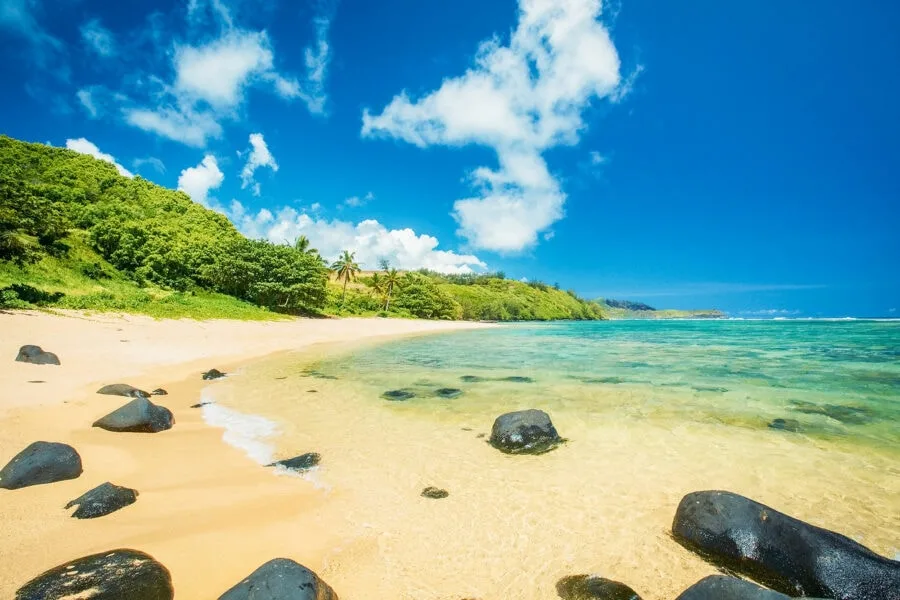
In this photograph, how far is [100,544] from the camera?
4.05 metres

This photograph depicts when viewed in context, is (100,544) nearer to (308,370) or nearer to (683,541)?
(683,541)

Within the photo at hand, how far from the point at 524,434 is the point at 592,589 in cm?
405

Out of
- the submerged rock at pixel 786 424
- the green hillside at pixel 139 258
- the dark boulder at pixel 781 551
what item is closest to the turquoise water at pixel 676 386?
the submerged rock at pixel 786 424

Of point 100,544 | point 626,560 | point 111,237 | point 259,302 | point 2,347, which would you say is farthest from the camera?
point 259,302

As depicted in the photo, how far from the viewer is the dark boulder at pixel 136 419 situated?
25.3 ft

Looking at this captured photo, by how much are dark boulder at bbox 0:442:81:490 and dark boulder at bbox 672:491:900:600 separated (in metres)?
8.15

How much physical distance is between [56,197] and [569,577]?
76.8m

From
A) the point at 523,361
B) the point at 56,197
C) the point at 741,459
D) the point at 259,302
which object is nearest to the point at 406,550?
the point at 741,459

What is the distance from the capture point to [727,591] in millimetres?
3109

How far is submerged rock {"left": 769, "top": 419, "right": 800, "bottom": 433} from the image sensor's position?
938 centimetres

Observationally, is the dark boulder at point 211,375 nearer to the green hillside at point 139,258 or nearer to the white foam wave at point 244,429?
the white foam wave at point 244,429

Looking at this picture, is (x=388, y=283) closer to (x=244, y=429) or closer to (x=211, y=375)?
(x=211, y=375)

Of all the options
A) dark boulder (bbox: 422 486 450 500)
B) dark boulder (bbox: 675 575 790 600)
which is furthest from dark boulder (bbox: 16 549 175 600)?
dark boulder (bbox: 675 575 790 600)

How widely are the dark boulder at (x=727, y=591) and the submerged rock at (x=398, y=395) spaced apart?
367 inches
